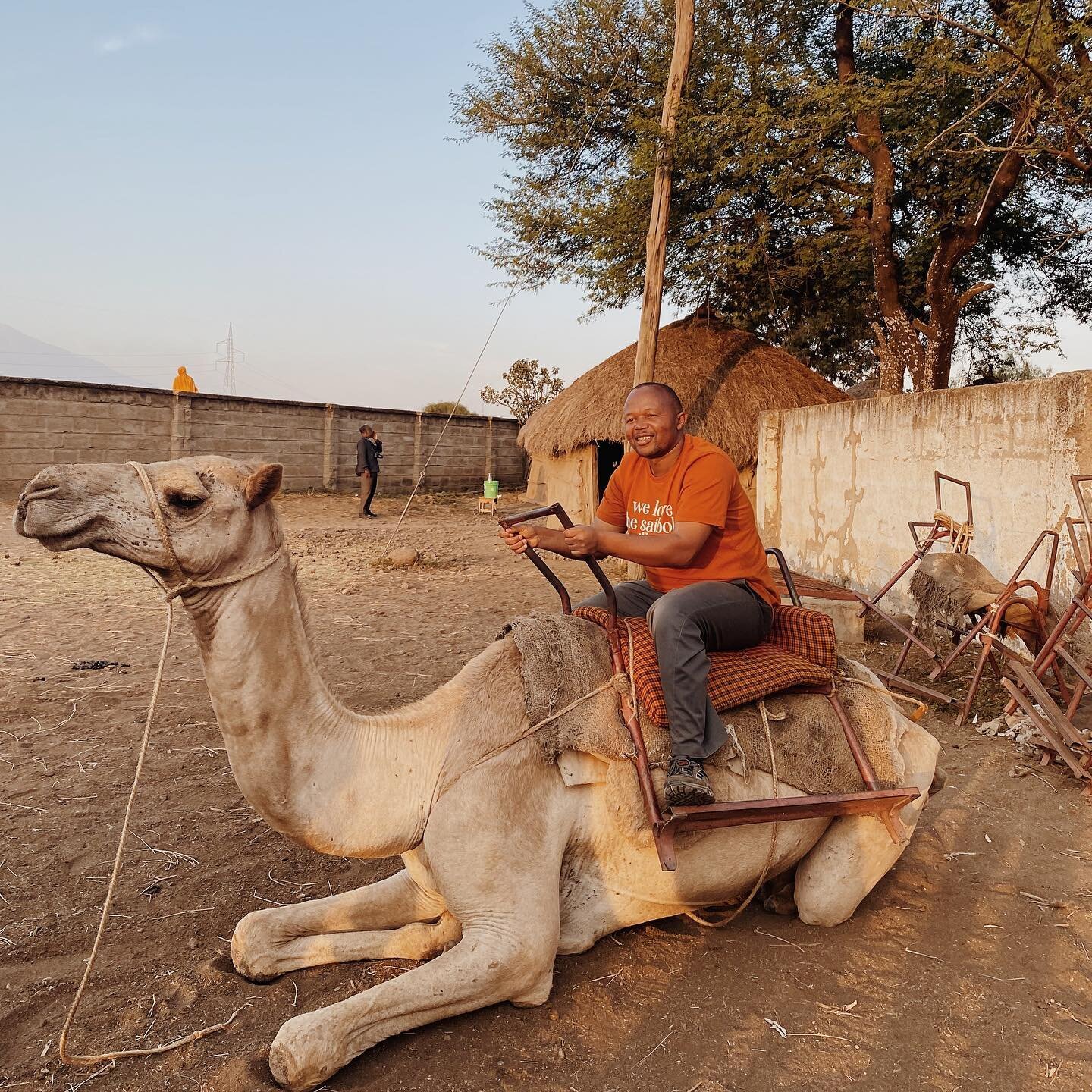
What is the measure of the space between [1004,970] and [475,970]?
1907 millimetres

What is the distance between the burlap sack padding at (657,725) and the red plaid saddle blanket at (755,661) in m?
0.08

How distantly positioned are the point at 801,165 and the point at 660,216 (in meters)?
2.90

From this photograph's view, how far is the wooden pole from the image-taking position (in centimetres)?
1087

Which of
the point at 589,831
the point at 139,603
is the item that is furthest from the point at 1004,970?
the point at 139,603

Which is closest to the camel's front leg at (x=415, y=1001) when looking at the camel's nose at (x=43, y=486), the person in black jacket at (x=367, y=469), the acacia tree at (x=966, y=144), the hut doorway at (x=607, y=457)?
the camel's nose at (x=43, y=486)

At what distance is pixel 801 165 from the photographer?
39.9 feet

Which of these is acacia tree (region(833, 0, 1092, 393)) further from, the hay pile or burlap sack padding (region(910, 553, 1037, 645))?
burlap sack padding (region(910, 553, 1037, 645))

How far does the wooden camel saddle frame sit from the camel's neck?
0.65 metres

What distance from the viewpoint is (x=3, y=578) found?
378 inches

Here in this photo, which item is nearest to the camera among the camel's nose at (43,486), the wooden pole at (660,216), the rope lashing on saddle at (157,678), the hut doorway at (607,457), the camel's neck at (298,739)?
the camel's nose at (43,486)

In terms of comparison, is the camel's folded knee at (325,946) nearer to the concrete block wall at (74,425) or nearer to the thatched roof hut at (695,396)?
the thatched roof hut at (695,396)

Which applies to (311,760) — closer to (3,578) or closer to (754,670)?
(754,670)

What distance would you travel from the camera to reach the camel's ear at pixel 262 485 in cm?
219

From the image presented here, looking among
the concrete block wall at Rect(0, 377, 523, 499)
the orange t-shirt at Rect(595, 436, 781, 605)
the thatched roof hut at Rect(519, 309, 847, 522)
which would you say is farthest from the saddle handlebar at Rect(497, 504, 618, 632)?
the concrete block wall at Rect(0, 377, 523, 499)
